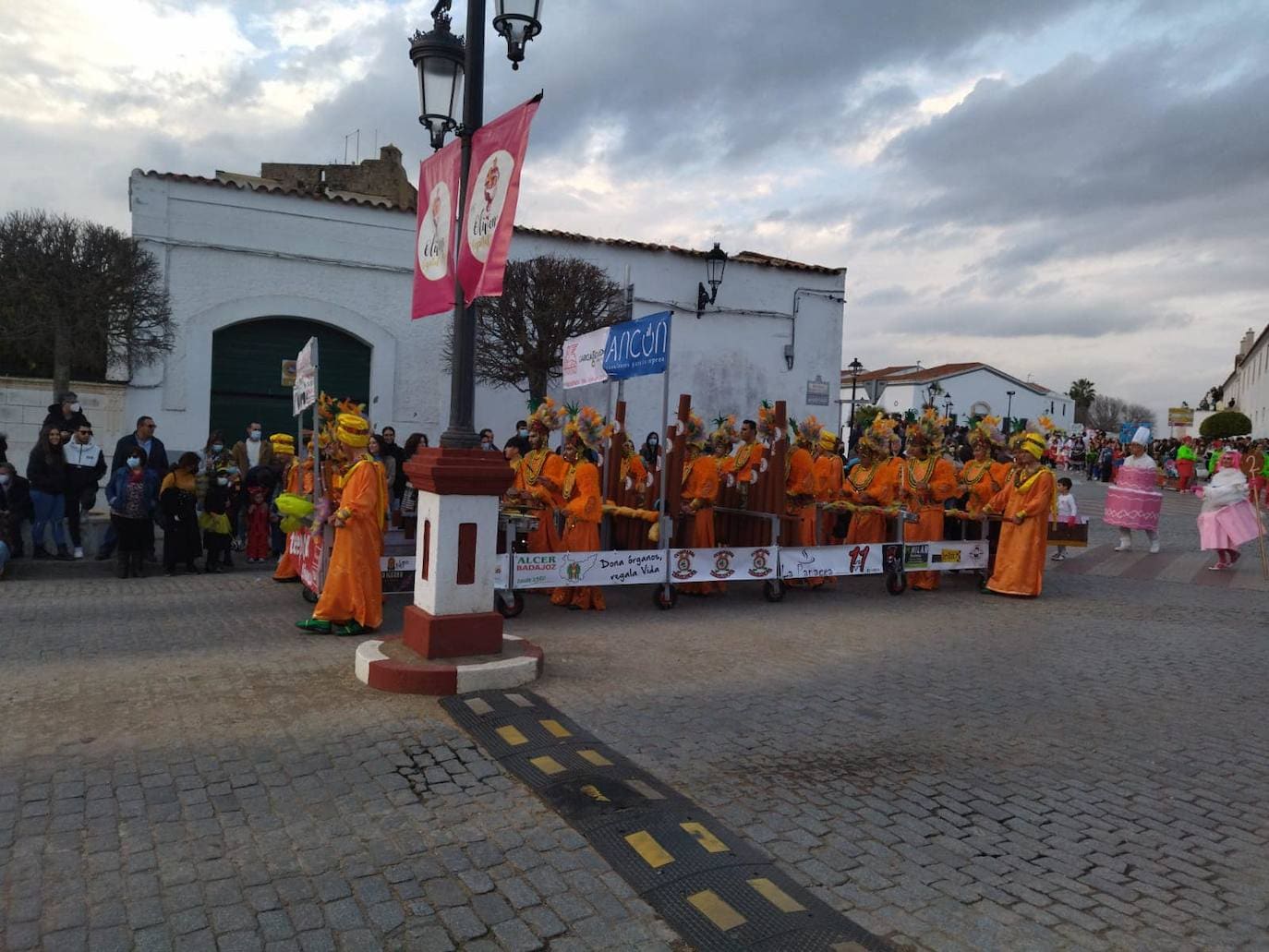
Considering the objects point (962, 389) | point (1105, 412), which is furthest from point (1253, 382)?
point (1105, 412)

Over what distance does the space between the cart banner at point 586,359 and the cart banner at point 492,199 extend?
3083 millimetres

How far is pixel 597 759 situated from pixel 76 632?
4.94m

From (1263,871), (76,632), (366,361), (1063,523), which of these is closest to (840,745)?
(1263,871)

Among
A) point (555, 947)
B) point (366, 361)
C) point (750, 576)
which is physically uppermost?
point (366, 361)

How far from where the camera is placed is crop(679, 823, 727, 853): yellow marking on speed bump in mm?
3887

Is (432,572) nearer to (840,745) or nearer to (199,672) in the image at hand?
(199,672)

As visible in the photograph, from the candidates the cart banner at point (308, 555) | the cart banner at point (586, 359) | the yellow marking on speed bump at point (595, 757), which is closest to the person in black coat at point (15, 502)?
the cart banner at point (308, 555)

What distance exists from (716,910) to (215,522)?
9025 millimetres

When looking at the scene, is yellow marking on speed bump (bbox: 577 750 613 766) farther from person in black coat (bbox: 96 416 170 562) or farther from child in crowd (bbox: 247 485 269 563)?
child in crowd (bbox: 247 485 269 563)

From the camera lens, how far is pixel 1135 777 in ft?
16.1

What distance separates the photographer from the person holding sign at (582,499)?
29.4 ft

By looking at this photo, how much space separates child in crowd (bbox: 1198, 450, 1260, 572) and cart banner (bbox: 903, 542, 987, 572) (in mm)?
4634

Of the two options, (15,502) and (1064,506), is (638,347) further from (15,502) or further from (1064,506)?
(1064,506)

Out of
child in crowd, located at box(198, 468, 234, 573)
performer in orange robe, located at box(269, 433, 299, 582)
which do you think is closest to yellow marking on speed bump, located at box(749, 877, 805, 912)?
performer in orange robe, located at box(269, 433, 299, 582)
